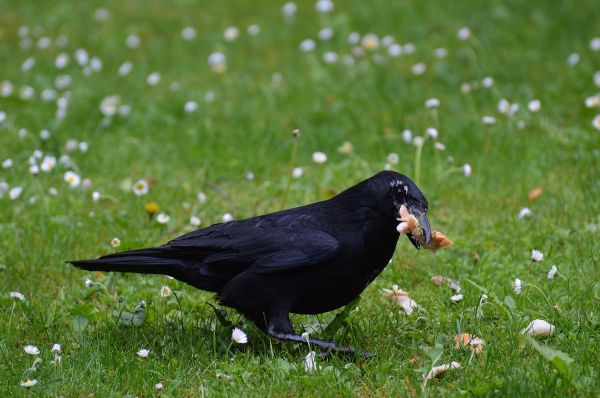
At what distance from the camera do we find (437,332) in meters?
4.12

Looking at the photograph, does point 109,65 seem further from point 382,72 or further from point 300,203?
point 300,203

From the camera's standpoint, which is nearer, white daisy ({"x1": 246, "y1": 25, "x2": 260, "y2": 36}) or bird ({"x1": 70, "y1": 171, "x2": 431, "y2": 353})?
bird ({"x1": 70, "y1": 171, "x2": 431, "y2": 353})

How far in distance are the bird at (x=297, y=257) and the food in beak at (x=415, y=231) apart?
15mm

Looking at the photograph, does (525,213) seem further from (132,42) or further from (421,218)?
(132,42)

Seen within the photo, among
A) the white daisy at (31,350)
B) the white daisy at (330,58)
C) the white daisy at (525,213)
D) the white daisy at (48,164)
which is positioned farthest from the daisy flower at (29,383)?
the white daisy at (330,58)

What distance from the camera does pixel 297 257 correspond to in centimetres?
394

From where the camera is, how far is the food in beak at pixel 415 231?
3.77 meters

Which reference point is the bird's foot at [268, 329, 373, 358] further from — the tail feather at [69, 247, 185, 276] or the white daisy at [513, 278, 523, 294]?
the white daisy at [513, 278, 523, 294]

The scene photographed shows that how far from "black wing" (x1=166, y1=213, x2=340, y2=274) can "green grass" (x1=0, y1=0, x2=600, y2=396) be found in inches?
14.7

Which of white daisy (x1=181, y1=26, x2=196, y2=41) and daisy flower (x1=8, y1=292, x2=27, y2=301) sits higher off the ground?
daisy flower (x1=8, y1=292, x2=27, y2=301)

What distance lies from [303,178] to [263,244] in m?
2.29

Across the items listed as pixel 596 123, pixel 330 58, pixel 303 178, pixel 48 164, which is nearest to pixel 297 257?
pixel 303 178

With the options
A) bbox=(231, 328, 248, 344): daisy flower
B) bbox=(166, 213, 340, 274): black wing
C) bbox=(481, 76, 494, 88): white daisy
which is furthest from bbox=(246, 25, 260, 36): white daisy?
bbox=(231, 328, 248, 344): daisy flower

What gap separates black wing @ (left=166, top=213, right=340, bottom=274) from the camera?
395cm
